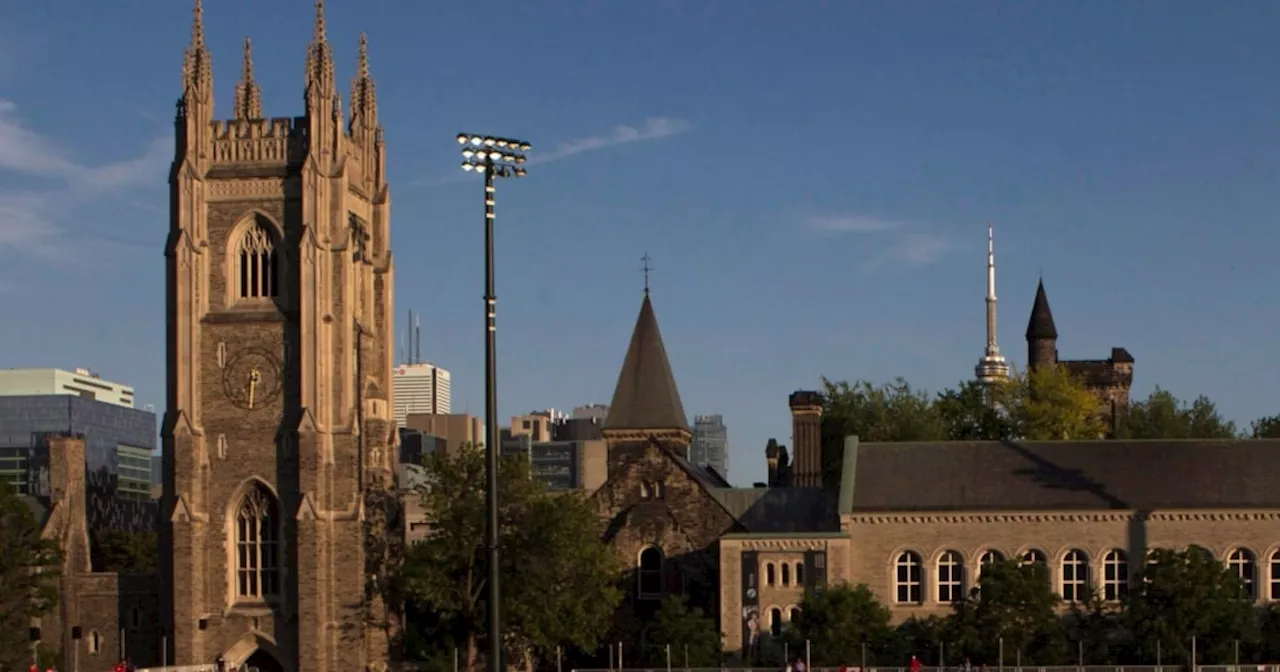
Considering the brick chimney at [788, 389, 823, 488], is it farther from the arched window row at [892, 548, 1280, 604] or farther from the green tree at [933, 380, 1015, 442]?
the green tree at [933, 380, 1015, 442]

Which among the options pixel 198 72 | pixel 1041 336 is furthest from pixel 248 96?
pixel 1041 336

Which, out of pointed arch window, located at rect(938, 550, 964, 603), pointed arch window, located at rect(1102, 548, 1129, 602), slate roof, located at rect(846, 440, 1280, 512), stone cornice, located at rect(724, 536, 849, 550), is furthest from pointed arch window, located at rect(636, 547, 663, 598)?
pointed arch window, located at rect(1102, 548, 1129, 602)

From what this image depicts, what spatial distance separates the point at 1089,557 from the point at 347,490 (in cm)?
3071

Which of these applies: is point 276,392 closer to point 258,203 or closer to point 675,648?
point 258,203

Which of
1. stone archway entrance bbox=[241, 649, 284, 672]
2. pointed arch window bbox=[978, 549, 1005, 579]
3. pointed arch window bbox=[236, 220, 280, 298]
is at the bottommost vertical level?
stone archway entrance bbox=[241, 649, 284, 672]

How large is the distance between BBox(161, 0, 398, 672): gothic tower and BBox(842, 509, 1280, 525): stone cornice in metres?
21.5

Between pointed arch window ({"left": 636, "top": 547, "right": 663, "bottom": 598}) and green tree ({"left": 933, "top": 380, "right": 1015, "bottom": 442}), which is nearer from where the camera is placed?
pointed arch window ({"left": 636, "top": 547, "right": 663, "bottom": 598})

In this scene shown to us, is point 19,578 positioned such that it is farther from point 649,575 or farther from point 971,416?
point 971,416

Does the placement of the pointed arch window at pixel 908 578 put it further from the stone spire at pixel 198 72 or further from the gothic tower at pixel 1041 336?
the gothic tower at pixel 1041 336

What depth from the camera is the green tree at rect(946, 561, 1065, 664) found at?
3221 inches

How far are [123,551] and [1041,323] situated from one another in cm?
8055

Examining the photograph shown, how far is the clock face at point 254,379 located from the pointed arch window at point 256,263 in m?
2.73

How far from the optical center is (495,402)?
141 feet

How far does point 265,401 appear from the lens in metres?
93.3
